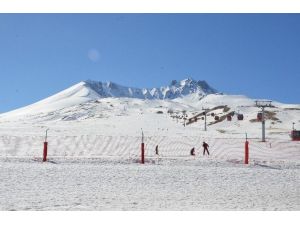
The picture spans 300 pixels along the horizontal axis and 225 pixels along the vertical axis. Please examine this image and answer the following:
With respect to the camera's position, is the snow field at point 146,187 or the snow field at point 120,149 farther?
the snow field at point 120,149

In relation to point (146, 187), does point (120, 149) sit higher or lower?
higher

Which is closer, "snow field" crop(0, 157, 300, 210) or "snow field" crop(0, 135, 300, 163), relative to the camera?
"snow field" crop(0, 157, 300, 210)

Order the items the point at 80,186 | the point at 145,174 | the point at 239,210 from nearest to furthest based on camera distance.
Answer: the point at 239,210 → the point at 80,186 → the point at 145,174

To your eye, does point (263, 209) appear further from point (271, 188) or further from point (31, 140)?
point (31, 140)

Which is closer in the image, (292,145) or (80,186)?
(80,186)

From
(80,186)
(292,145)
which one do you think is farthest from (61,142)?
(80,186)

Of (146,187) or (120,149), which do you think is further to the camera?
(120,149)

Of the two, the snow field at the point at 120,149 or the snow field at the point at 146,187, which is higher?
the snow field at the point at 120,149

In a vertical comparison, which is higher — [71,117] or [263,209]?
[71,117]

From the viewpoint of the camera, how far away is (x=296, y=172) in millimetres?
19594

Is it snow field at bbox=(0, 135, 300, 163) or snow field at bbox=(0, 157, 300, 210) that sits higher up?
snow field at bbox=(0, 135, 300, 163)
